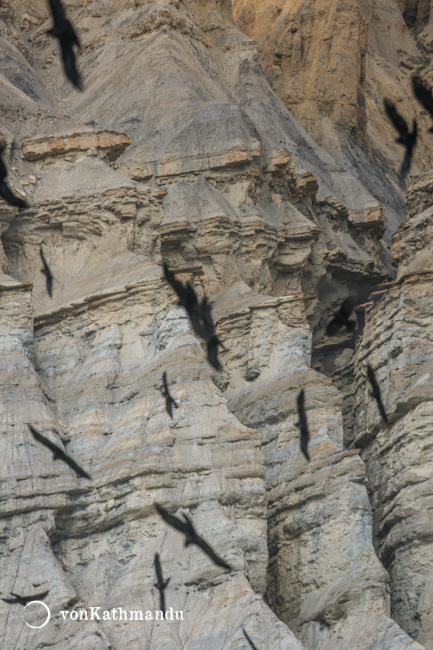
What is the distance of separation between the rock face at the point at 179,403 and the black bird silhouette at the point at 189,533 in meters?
0.14

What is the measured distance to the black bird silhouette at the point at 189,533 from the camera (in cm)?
4073

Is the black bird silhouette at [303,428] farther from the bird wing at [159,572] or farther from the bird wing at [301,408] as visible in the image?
the bird wing at [159,572]

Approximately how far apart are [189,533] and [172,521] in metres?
0.49

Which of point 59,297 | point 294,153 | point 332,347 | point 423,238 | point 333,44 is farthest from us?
point 333,44

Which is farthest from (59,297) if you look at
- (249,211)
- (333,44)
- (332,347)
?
(333,44)

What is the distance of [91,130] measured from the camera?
51.4 m

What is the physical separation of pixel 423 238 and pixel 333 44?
1915cm

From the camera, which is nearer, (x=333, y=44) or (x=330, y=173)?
(x=330, y=173)

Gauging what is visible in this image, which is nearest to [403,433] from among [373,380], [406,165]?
[373,380]

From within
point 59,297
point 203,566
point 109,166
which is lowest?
point 203,566

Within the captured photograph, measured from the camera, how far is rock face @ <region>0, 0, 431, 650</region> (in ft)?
134

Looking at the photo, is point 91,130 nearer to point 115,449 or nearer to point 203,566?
point 115,449

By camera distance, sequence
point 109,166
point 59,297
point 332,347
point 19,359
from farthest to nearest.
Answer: point 332,347
point 109,166
point 59,297
point 19,359

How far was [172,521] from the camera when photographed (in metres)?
41.7
